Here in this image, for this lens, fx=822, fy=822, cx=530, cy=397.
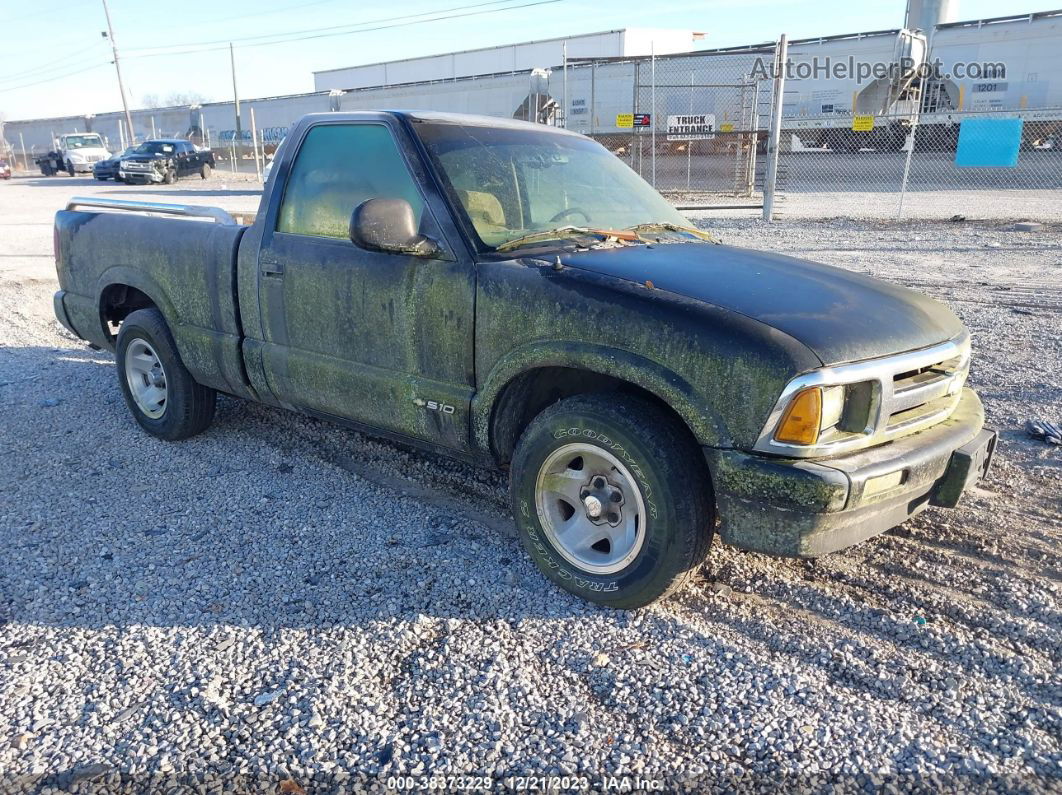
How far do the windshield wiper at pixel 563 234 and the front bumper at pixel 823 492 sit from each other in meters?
1.29

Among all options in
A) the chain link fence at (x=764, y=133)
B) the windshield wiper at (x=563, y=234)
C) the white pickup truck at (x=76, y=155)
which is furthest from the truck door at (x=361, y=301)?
the white pickup truck at (x=76, y=155)

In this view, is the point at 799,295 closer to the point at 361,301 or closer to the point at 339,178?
the point at 361,301

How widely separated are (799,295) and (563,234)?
110 centimetres

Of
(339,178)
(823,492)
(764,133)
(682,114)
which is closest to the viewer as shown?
(823,492)

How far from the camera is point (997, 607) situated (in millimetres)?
3174

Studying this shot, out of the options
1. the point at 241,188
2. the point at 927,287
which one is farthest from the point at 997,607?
the point at 241,188

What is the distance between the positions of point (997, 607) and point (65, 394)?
20.0 ft

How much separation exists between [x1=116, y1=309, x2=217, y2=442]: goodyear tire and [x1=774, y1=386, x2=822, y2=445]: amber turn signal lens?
3655 millimetres

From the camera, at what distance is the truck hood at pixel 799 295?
2.84m

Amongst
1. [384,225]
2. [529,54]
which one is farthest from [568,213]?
[529,54]

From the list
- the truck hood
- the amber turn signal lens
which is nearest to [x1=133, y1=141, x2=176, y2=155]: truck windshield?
the truck hood

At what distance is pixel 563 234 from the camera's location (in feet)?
12.1

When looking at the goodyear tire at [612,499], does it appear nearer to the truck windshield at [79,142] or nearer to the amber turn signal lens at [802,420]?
the amber turn signal lens at [802,420]

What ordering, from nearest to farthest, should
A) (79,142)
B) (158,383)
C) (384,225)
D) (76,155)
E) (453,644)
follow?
(453,644) → (384,225) → (158,383) → (76,155) → (79,142)
